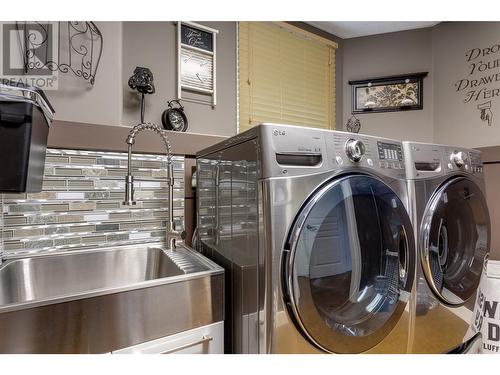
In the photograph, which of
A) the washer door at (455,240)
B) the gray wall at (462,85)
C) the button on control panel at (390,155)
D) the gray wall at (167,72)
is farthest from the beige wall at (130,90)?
the gray wall at (462,85)

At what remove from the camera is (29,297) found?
1229 millimetres

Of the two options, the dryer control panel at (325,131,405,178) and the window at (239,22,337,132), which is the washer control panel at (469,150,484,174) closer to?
the dryer control panel at (325,131,405,178)

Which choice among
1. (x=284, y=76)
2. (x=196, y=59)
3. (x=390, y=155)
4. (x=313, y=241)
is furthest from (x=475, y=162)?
(x=196, y=59)

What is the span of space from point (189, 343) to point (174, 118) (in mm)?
1383

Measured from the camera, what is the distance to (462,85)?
103 inches

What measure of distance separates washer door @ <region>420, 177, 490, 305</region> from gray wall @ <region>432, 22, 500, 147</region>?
1.33 m

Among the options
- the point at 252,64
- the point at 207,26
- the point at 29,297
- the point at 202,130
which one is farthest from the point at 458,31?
the point at 29,297

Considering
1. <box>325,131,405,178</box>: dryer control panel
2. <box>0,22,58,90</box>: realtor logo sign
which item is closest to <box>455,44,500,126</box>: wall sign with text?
<box>325,131,405,178</box>: dryer control panel

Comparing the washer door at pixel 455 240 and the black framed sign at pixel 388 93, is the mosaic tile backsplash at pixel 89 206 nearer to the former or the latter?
the washer door at pixel 455 240

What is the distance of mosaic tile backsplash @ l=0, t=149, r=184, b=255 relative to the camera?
1.32 meters

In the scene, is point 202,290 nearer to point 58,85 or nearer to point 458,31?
point 58,85

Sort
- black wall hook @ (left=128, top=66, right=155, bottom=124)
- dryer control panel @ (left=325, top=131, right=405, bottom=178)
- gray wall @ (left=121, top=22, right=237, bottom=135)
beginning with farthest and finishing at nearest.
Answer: gray wall @ (left=121, top=22, right=237, bottom=135)
black wall hook @ (left=128, top=66, right=155, bottom=124)
dryer control panel @ (left=325, top=131, right=405, bottom=178)

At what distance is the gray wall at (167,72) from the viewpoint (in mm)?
1856

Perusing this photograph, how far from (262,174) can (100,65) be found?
1160 millimetres
